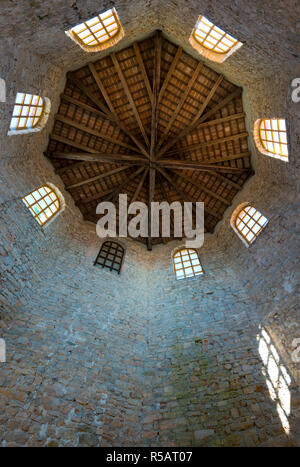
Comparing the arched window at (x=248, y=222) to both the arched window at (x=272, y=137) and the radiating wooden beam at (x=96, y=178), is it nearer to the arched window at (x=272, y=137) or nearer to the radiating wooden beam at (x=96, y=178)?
the arched window at (x=272, y=137)

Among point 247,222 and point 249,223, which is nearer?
point 249,223

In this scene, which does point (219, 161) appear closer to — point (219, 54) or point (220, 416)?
point (219, 54)

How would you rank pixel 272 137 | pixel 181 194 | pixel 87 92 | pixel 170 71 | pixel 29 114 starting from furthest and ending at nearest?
pixel 181 194 → pixel 87 92 → pixel 170 71 → pixel 272 137 → pixel 29 114

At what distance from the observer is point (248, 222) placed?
12.6 metres

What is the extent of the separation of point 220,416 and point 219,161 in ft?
35.7

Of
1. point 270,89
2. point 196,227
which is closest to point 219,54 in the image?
point 270,89

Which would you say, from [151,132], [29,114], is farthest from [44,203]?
[151,132]

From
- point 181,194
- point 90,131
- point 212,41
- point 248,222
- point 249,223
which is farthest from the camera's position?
point 181,194

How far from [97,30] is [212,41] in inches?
174

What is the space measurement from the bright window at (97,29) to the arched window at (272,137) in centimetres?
676

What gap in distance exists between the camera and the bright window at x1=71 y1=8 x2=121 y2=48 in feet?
33.2

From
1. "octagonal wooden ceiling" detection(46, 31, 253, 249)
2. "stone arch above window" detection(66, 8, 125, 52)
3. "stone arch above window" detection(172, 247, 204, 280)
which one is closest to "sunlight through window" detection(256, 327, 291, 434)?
"stone arch above window" detection(172, 247, 204, 280)

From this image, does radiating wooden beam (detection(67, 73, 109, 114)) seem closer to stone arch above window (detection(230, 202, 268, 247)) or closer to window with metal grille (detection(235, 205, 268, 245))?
stone arch above window (detection(230, 202, 268, 247))

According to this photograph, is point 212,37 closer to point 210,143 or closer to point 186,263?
point 210,143
